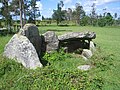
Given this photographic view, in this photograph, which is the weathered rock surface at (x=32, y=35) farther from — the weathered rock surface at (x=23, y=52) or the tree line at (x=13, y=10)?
the tree line at (x=13, y=10)

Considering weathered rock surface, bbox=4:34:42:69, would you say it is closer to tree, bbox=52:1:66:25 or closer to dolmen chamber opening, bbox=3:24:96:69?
dolmen chamber opening, bbox=3:24:96:69

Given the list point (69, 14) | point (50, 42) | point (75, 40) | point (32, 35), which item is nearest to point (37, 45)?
point (32, 35)

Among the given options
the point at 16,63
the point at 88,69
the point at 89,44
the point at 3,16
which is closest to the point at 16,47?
the point at 16,63

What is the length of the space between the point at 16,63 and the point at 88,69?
3.21m

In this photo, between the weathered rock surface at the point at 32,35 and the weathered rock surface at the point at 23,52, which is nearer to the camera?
the weathered rock surface at the point at 23,52

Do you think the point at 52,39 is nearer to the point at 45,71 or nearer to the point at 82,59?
the point at 82,59

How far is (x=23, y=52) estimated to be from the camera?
33.0 ft

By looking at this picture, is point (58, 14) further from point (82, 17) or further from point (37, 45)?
point (37, 45)

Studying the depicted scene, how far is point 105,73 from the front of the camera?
9875 millimetres

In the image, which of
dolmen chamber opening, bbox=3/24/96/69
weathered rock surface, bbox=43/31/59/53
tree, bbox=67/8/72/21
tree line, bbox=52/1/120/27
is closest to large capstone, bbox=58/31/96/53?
dolmen chamber opening, bbox=3/24/96/69

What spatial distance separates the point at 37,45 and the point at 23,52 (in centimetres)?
332

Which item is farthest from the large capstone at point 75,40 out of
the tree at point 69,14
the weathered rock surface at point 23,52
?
the tree at point 69,14

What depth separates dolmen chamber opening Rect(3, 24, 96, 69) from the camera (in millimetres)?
9898

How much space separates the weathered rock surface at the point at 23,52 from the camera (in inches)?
380
